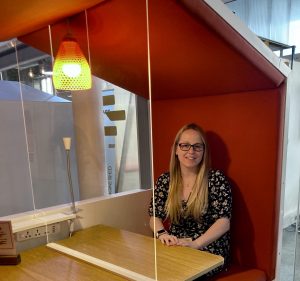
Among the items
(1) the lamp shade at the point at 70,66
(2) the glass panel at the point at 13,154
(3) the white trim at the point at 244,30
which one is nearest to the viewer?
(3) the white trim at the point at 244,30

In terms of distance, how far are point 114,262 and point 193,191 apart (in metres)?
0.52

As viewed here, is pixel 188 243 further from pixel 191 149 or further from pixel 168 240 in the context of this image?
pixel 191 149

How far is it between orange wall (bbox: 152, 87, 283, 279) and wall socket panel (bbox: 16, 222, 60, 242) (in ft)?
3.00

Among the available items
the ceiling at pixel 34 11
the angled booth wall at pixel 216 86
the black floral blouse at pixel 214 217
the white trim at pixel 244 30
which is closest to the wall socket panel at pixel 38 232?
the black floral blouse at pixel 214 217

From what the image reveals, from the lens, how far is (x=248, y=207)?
1.52m

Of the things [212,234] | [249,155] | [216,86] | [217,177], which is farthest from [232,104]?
[212,234]

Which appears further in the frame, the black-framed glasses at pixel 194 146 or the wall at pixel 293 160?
the wall at pixel 293 160

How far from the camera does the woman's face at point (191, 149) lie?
4.84 feet

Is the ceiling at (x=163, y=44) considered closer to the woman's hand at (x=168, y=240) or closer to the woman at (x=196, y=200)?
the woman at (x=196, y=200)

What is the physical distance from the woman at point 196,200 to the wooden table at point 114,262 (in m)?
0.18

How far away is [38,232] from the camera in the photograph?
1.42m

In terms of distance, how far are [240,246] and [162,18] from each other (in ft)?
4.01

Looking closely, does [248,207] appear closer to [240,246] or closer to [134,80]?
[240,246]

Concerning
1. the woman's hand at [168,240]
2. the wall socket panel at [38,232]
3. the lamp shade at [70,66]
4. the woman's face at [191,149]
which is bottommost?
the woman's hand at [168,240]
